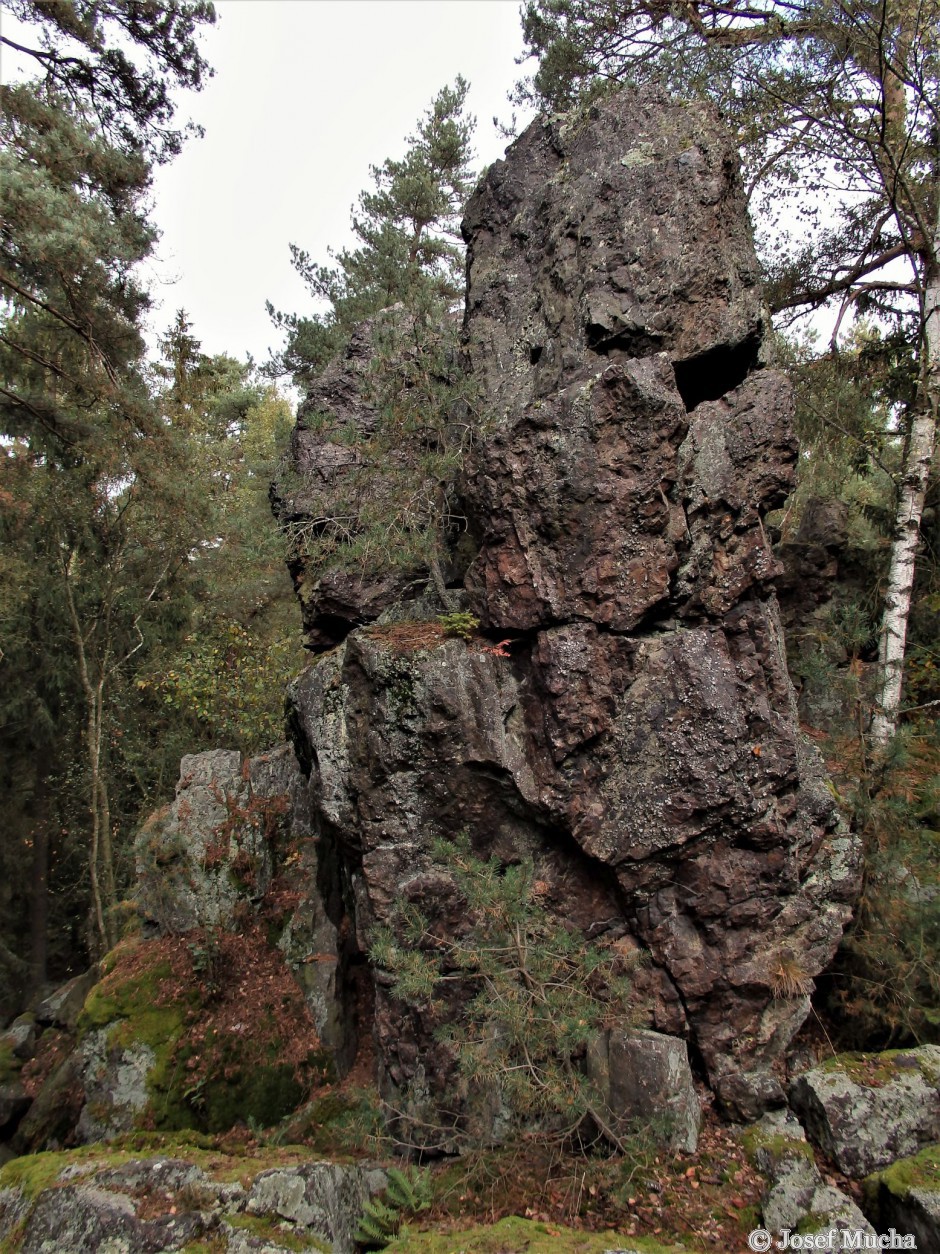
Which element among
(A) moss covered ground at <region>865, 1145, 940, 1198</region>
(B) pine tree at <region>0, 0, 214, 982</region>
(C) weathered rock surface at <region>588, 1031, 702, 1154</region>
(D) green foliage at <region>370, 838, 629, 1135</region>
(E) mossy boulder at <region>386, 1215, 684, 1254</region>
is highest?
(B) pine tree at <region>0, 0, 214, 982</region>

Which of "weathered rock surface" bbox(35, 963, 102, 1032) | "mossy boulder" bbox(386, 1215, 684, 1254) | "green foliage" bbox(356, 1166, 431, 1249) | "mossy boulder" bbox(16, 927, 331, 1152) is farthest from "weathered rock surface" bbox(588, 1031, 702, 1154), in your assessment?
"weathered rock surface" bbox(35, 963, 102, 1032)

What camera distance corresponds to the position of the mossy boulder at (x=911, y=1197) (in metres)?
4.23

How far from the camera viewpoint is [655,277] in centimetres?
715

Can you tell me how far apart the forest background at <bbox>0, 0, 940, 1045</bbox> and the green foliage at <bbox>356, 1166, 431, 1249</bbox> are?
12.3ft

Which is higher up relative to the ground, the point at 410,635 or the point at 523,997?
the point at 410,635

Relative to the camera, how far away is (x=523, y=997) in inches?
199

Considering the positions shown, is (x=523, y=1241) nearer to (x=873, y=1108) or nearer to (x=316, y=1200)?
(x=316, y=1200)

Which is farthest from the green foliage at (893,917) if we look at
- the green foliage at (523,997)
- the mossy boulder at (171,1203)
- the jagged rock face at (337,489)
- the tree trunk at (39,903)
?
the tree trunk at (39,903)

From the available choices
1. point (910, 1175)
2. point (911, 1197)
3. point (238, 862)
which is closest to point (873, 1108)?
point (910, 1175)

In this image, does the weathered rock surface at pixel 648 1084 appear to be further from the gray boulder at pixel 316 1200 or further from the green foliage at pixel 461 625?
the green foliage at pixel 461 625

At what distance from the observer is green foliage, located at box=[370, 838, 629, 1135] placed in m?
4.86

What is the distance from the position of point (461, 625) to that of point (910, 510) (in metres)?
5.53

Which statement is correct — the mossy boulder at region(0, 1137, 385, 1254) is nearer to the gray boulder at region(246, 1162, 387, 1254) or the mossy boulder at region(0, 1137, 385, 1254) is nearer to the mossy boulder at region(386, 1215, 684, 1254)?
the gray boulder at region(246, 1162, 387, 1254)

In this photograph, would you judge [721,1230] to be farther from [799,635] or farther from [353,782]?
[799,635]
